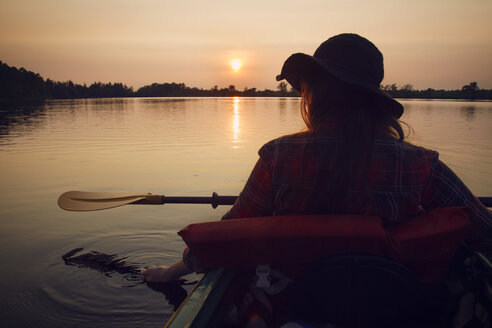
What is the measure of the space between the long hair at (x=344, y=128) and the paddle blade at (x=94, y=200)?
8.80ft

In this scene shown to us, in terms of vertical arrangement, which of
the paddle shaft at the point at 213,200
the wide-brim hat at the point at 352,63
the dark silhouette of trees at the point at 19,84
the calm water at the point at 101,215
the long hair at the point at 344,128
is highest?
the dark silhouette of trees at the point at 19,84

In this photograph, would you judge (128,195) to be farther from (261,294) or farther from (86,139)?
(86,139)

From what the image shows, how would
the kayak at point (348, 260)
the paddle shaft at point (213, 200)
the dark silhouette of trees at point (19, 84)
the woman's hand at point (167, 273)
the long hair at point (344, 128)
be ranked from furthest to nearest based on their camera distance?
the dark silhouette of trees at point (19, 84), the paddle shaft at point (213, 200), the woman's hand at point (167, 273), the long hair at point (344, 128), the kayak at point (348, 260)

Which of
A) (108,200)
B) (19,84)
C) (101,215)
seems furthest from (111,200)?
(19,84)

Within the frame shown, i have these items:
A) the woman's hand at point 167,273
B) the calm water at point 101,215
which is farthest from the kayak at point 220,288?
the calm water at point 101,215

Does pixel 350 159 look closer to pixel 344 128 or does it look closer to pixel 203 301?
pixel 344 128

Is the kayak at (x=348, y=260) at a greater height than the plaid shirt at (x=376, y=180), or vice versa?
the plaid shirt at (x=376, y=180)

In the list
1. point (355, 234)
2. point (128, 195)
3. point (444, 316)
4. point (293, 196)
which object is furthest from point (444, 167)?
point (128, 195)

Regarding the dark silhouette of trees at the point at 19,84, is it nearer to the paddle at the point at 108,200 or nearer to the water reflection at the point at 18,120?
the water reflection at the point at 18,120

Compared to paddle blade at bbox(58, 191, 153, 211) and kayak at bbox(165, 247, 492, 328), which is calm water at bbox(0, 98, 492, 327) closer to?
paddle blade at bbox(58, 191, 153, 211)

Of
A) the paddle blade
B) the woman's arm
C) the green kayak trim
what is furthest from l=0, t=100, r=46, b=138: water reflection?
the woman's arm

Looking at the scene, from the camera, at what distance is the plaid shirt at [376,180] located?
145 cm

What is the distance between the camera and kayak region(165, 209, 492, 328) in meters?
1.30

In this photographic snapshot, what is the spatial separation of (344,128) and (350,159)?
140 mm
